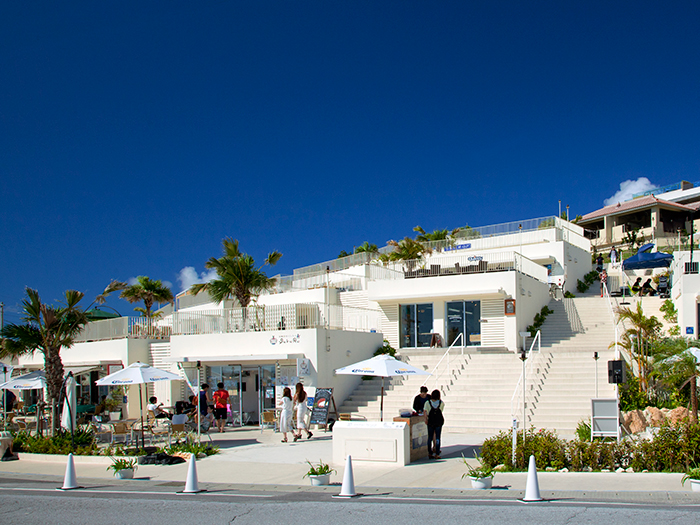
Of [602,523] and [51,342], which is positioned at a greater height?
[51,342]

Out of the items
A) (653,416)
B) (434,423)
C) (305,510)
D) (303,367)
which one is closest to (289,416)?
(303,367)

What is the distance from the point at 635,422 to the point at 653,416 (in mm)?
805

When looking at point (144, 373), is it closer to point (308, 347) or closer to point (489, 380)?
point (308, 347)

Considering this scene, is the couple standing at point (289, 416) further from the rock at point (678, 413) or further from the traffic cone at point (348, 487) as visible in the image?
the rock at point (678, 413)

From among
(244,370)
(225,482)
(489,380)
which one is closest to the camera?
(225,482)

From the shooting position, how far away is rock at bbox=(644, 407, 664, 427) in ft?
52.9

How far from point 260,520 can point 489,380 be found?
1360 centimetres

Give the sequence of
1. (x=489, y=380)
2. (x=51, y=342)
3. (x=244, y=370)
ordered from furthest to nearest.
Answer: (x=244, y=370) → (x=489, y=380) → (x=51, y=342)

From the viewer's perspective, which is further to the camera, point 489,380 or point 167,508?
point 489,380

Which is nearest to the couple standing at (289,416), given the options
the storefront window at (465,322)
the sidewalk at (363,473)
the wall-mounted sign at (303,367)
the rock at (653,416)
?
the sidewalk at (363,473)

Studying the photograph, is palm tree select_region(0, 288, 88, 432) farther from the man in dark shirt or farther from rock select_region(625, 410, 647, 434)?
rock select_region(625, 410, 647, 434)

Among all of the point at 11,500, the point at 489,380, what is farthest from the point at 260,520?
the point at 489,380

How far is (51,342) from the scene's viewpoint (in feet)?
59.0

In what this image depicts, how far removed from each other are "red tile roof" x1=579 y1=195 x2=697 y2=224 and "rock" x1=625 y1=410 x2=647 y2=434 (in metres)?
38.1
